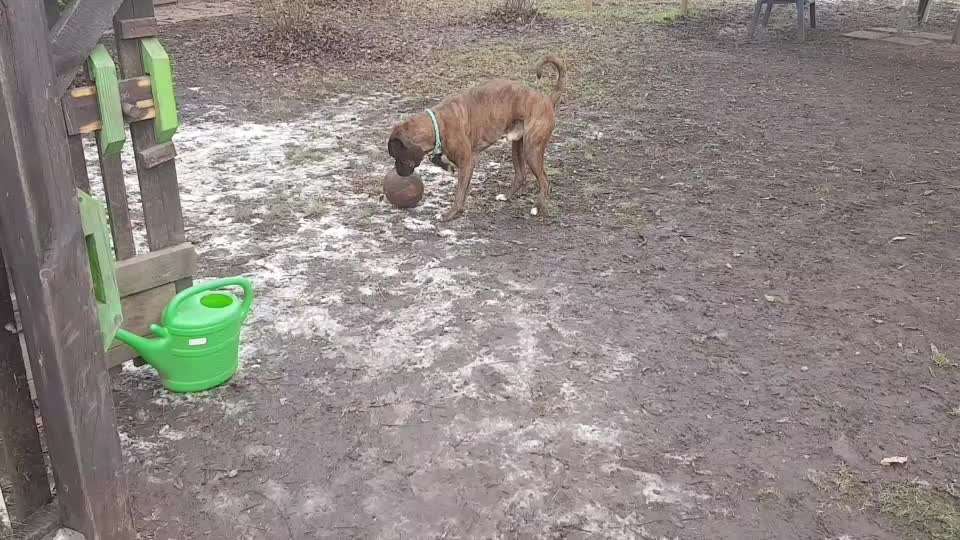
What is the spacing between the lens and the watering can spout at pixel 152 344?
10.7 feet

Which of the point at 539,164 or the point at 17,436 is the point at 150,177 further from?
the point at 539,164

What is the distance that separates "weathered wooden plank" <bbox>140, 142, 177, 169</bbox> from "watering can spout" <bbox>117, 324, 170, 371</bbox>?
0.70 meters

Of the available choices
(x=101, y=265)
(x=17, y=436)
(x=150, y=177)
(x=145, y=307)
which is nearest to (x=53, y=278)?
(x=101, y=265)

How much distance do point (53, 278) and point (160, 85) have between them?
133 cm

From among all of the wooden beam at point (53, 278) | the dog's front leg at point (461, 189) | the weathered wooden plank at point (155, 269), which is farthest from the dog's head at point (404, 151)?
the wooden beam at point (53, 278)

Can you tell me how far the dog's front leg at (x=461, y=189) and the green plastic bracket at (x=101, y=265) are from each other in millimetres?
3139

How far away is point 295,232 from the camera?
5254mm

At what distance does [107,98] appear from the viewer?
283cm

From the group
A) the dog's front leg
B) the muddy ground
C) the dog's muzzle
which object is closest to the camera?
the muddy ground

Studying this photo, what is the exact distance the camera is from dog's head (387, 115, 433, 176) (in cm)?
513

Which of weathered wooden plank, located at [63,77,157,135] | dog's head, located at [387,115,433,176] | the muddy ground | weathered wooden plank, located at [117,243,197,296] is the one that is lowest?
the muddy ground

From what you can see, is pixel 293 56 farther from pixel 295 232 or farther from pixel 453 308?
pixel 453 308

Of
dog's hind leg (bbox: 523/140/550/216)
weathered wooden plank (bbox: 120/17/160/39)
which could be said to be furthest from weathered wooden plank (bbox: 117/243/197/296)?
dog's hind leg (bbox: 523/140/550/216)

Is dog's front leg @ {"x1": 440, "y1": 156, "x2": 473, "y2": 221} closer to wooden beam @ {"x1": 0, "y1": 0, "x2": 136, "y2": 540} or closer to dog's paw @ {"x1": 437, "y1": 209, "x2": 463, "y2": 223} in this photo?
dog's paw @ {"x1": 437, "y1": 209, "x2": 463, "y2": 223}
